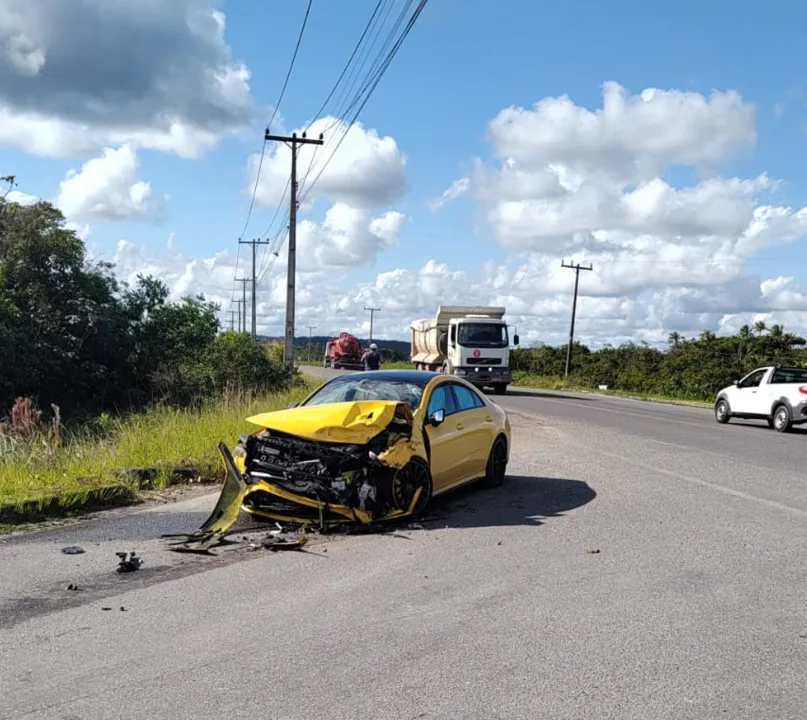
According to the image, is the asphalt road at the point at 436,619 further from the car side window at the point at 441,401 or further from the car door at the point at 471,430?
the car side window at the point at 441,401

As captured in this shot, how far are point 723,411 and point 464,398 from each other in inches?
636

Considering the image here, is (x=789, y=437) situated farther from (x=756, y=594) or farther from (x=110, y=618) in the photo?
(x=110, y=618)

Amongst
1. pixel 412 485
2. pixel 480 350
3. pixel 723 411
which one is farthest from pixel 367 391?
pixel 480 350

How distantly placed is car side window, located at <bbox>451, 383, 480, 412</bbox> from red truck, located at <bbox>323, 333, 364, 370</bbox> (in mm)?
55562

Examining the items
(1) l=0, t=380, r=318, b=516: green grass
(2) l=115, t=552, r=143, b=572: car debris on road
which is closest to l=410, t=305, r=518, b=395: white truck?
(1) l=0, t=380, r=318, b=516: green grass

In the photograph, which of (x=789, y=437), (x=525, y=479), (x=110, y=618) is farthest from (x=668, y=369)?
(x=110, y=618)

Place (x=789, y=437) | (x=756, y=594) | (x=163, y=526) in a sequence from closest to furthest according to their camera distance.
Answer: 1. (x=756, y=594)
2. (x=163, y=526)
3. (x=789, y=437)

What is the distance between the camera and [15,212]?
1105 inches

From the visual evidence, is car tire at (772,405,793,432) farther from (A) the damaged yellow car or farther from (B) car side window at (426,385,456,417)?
(A) the damaged yellow car

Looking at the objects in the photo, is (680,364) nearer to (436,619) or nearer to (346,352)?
(346,352)

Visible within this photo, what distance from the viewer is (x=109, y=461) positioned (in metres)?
11.0

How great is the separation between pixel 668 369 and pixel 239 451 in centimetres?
4124

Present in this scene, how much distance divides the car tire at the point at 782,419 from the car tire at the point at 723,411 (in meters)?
2.02

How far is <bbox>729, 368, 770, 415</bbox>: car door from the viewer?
22.5 metres
